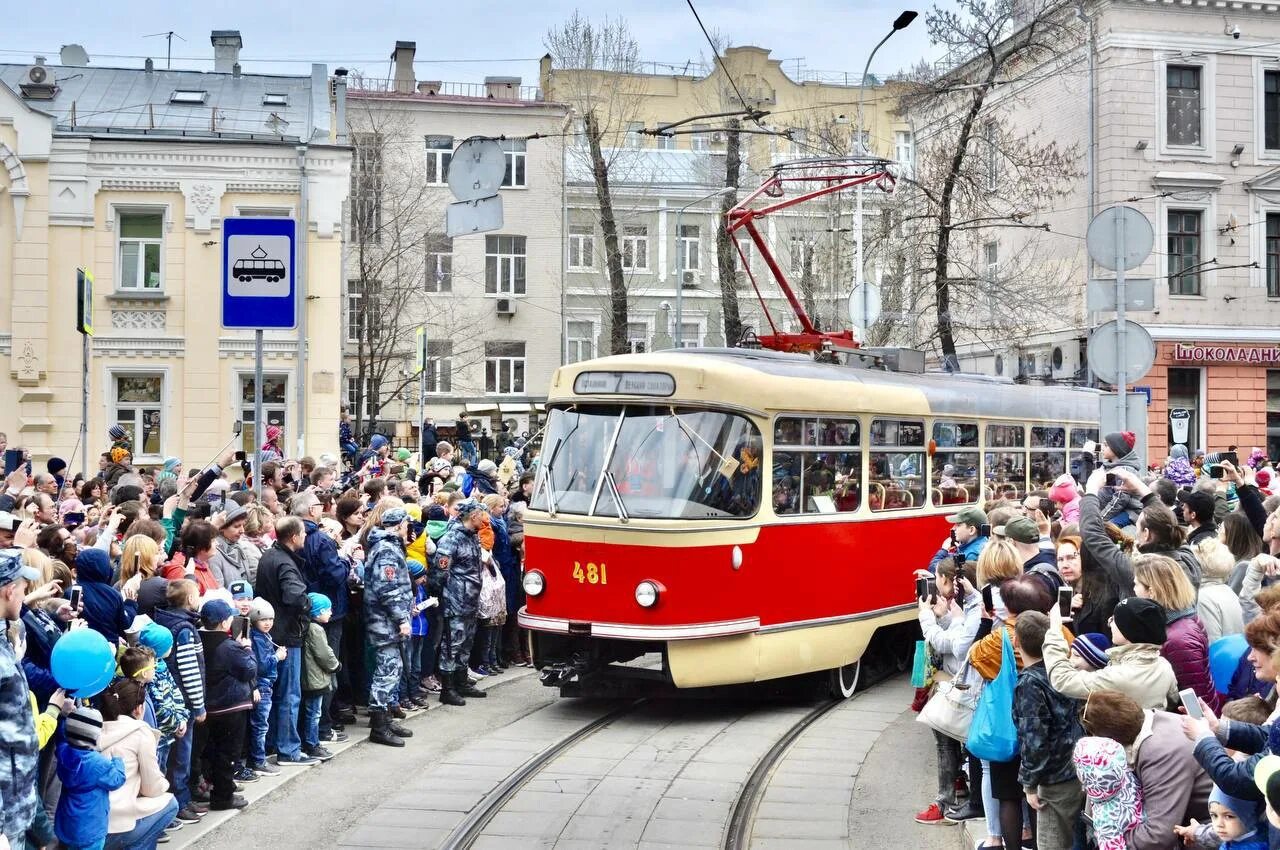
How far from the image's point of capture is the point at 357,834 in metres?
8.26

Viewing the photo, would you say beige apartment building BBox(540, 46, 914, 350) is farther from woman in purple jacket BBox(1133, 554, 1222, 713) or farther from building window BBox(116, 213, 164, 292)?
woman in purple jacket BBox(1133, 554, 1222, 713)

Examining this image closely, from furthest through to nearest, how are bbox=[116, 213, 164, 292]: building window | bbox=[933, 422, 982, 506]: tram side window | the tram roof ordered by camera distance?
bbox=[116, 213, 164, 292]: building window → bbox=[933, 422, 982, 506]: tram side window → the tram roof

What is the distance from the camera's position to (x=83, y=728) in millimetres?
6586

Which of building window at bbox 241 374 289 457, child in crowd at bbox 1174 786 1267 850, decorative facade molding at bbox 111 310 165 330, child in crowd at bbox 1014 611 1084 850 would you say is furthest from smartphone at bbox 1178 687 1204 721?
decorative facade molding at bbox 111 310 165 330

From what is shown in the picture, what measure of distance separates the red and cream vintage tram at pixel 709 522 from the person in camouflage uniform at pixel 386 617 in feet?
4.20

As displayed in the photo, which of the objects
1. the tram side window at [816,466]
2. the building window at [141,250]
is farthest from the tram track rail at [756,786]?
the building window at [141,250]

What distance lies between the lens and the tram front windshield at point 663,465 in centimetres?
1132

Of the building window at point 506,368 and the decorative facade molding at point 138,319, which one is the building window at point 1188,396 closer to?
the building window at point 506,368

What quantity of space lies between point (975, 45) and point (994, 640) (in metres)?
23.1

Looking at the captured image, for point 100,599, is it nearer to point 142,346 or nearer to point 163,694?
point 163,694

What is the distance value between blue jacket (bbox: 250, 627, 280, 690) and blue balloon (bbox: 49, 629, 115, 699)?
2849 millimetres

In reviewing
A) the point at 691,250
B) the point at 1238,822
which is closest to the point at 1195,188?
the point at 691,250

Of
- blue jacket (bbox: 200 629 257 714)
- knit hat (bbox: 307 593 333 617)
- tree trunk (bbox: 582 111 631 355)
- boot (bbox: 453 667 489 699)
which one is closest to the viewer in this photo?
blue jacket (bbox: 200 629 257 714)

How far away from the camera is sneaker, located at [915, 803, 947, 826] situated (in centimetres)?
867
